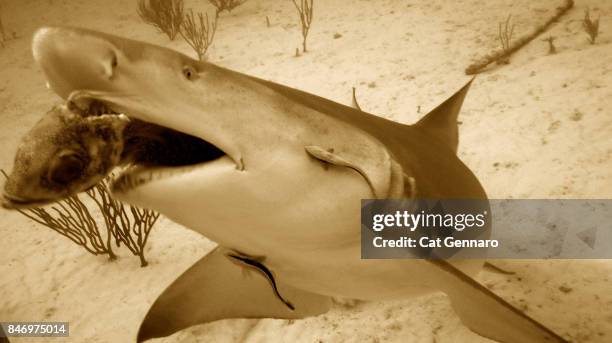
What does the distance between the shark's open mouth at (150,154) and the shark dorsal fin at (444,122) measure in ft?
5.62

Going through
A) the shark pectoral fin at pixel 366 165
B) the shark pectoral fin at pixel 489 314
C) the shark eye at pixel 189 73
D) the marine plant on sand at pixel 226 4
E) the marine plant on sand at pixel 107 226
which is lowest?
the marine plant on sand at pixel 107 226

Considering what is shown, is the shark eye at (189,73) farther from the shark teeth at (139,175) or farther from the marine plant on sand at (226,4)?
the marine plant on sand at (226,4)

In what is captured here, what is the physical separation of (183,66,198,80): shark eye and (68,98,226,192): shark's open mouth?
0.57 feet

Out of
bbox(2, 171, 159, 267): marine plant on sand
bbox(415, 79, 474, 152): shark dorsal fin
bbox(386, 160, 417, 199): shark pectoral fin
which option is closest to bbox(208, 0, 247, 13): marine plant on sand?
bbox(2, 171, 159, 267): marine plant on sand

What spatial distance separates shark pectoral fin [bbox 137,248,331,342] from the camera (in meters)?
2.18

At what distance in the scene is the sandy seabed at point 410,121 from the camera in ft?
8.58

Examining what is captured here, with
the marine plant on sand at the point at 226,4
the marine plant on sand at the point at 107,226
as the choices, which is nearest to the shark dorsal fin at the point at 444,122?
the marine plant on sand at the point at 107,226

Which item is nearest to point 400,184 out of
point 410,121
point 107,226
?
point 107,226

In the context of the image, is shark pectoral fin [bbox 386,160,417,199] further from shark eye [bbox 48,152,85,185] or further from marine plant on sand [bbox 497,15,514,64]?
marine plant on sand [bbox 497,15,514,64]

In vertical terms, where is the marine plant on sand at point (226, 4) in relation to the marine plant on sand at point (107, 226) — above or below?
above

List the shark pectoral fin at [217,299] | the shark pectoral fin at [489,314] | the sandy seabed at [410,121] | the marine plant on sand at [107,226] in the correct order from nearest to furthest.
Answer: the shark pectoral fin at [489,314]
the shark pectoral fin at [217,299]
the sandy seabed at [410,121]
the marine plant on sand at [107,226]

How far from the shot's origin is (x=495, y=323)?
1615mm

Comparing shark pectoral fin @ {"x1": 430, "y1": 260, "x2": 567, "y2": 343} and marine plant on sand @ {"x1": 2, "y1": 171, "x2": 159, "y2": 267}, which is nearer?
shark pectoral fin @ {"x1": 430, "y1": 260, "x2": 567, "y2": 343}


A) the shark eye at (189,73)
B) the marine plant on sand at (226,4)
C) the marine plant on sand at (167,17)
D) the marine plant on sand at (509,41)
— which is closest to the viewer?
the shark eye at (189,73)
